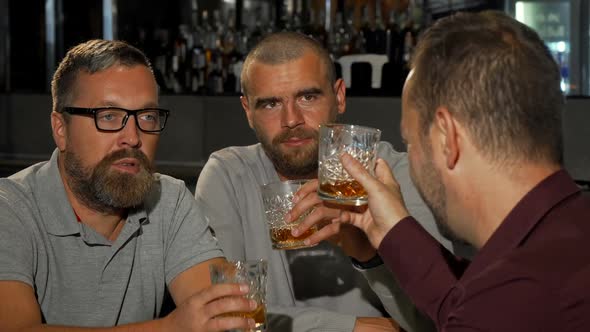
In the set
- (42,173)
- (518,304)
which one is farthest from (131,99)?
(518,304)

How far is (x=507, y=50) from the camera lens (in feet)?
3.91

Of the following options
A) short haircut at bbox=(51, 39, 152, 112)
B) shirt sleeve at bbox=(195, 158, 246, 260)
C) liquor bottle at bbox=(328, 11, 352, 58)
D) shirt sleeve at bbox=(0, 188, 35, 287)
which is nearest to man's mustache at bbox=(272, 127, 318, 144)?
shirt sleeve at bbox=(195, 158, 246, 260)

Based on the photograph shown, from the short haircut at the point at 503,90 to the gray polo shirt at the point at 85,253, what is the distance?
929 mm

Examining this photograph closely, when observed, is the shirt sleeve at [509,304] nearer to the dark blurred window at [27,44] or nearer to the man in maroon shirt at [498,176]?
the man in maroon shirt at [498,176]

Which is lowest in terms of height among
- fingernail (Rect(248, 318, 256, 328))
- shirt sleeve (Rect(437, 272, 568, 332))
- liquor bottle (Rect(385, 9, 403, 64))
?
fingernail (Rect(248, 318, 256, 328))

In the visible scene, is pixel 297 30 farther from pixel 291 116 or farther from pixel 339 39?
pixel 291 116

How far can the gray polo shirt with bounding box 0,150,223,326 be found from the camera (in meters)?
1.83

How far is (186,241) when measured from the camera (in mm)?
1986

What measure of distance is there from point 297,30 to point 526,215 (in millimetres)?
3412

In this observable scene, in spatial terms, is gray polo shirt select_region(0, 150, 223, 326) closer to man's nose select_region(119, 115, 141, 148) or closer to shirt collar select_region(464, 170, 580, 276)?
man's nose select_region(119, 115, 141, 148)

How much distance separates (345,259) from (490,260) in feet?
3.70

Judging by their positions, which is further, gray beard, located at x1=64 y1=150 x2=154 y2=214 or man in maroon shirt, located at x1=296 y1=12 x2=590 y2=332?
gray beard, located at x1=64 y1=150 x2=154 y2=214

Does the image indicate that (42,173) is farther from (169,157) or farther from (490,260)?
(169,157)

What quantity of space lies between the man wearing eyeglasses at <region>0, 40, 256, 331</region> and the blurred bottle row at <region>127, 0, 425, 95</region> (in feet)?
6.71
